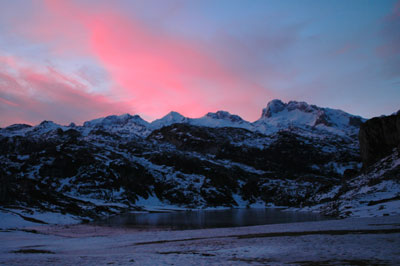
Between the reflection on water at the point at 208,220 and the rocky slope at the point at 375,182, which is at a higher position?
the rocky slope at the point at 375,182

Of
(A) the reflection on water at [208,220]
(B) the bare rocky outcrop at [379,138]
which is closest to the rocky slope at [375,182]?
(B) the bare rocky outcrop at [379,138]

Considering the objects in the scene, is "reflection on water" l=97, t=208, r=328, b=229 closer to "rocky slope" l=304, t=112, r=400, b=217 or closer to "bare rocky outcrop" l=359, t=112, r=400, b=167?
"rocky slope" l=304, t=112, r=400, b=217

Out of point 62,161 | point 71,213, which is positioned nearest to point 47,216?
point 71,213

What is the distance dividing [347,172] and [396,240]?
122 meters

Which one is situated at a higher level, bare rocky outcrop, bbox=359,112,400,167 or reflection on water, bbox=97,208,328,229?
bare rocky outcrop, bbox=359,112,400,167

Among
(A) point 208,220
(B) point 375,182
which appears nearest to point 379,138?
(B) point 375,182

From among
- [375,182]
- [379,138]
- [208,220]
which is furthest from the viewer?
[379,138]

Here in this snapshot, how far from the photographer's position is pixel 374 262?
59.9 ft

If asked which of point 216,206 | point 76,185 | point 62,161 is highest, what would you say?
point 62,161

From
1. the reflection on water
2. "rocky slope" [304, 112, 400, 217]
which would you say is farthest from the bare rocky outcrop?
the reflection on water

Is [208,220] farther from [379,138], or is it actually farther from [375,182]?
[379,138]

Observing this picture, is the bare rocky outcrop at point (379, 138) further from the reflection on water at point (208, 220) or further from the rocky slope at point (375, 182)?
the reflection on water at point (208, 220)

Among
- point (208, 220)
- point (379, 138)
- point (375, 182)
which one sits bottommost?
point (208, 220)

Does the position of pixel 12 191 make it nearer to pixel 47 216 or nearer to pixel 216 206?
pixel 47 216
